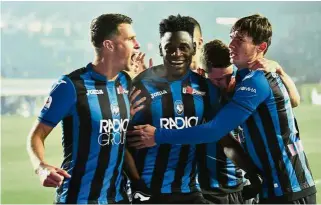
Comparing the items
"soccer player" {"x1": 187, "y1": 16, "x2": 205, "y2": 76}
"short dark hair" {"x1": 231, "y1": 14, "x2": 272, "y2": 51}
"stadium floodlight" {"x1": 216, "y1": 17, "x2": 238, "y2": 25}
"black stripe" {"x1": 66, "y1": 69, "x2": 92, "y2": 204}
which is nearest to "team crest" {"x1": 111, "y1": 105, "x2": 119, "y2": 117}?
"black stripe" {"x1": 66, "y1": 69, "x2": 92, "y2": 204}

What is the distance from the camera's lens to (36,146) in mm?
2252

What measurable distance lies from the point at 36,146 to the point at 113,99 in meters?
0.37

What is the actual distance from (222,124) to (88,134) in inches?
22.0

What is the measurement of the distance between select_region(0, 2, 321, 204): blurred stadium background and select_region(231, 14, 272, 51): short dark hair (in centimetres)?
22

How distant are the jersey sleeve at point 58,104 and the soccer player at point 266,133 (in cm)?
37

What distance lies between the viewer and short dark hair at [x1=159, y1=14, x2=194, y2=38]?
8.43 feet

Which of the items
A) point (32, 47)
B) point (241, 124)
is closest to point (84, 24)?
point (241, 124)

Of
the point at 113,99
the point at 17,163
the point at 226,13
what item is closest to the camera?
the point at 113,99

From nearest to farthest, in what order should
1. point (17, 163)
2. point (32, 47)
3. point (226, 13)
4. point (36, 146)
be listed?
point (36, 146) → point (226, 13) → point (32, 47) → point (17, 163)

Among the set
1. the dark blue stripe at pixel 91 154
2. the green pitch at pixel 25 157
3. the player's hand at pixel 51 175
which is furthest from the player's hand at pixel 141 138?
the green pitch at pixel 25 157

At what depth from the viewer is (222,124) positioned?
96.5 inches

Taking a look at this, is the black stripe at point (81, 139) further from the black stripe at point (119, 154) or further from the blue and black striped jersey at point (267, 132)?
the blue and black striped jersey at point (267, 132)

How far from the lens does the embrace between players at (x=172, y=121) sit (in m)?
2.34

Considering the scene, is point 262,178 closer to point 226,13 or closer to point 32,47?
point 226,13
